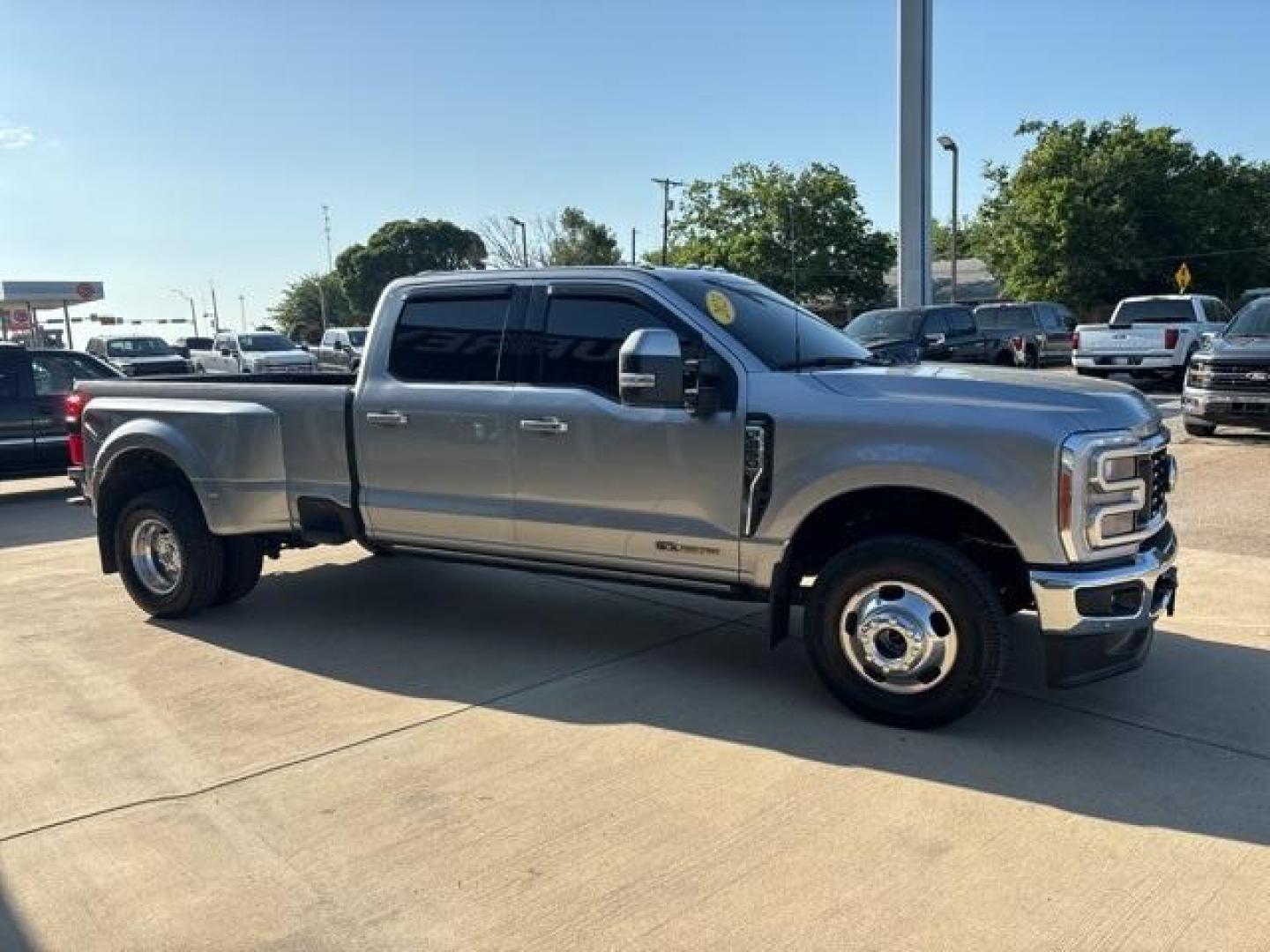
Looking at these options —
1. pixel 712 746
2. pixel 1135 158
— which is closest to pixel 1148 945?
pixel 712 746

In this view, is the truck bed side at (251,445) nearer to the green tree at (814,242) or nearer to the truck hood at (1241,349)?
the truck hood at (1241,349)

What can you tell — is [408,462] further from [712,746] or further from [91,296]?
[91,296]

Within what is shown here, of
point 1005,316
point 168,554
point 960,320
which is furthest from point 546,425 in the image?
point 1005,316

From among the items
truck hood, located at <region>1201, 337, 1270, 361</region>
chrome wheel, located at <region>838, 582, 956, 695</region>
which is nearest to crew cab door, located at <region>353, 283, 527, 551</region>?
chrome wheel, located at <region>838, 582, 956, 695</region>

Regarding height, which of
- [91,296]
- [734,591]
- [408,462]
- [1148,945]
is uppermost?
[91,296]

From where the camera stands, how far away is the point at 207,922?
306 cm

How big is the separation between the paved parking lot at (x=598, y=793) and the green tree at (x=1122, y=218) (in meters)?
39.5

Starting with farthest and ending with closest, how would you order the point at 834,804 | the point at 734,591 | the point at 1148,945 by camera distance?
the point at 734,591, the point at 834,804, the point at 1148,945

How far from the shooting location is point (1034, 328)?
2364cm

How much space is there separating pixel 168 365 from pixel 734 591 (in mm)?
26298

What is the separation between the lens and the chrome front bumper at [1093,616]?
3.95 metres

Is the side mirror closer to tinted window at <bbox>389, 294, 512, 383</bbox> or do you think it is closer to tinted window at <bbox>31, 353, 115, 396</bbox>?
tinted window at <bbox>389, 294, 512, 383</bbox>

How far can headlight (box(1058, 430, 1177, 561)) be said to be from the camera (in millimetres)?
3912

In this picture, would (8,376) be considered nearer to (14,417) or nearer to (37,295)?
(14,417)
